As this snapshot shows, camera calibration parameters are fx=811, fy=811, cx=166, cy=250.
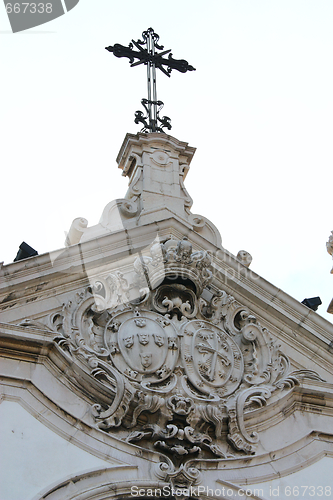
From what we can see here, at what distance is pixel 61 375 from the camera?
9.30 meters

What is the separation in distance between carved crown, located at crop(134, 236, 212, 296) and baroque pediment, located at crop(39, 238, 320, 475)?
13mm

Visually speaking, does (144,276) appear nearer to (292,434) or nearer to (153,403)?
(153,403)

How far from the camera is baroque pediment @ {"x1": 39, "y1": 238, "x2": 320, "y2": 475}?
9.21 metres

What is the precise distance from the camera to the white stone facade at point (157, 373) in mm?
8805

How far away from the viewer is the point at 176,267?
33.9ft

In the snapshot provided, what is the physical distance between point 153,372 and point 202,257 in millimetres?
1733

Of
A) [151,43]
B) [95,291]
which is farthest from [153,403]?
[151,43]

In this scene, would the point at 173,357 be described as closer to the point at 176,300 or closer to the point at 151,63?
the point at 176,300

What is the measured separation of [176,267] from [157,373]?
1478mm
